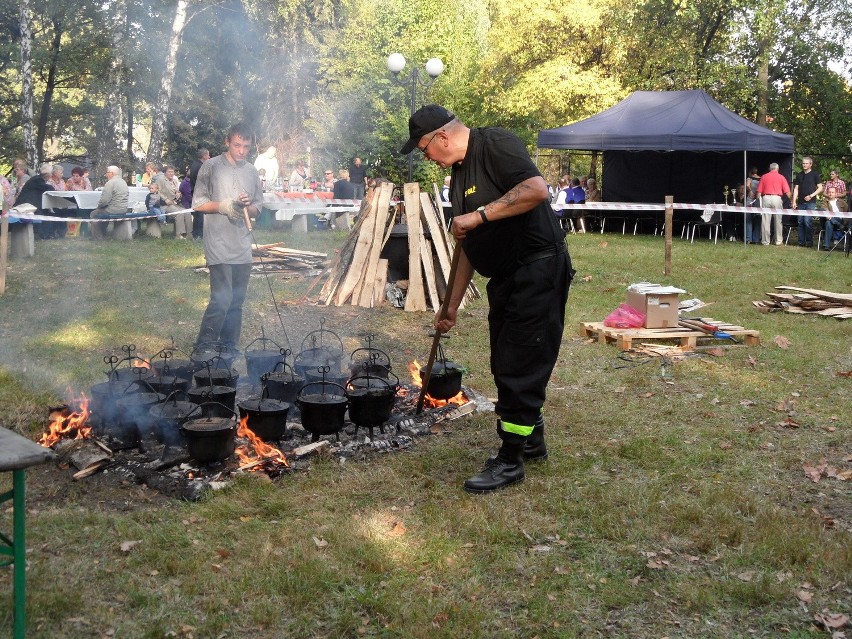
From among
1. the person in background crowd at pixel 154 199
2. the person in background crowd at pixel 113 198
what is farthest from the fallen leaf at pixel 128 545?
the person in background crowd at pixel 154 199

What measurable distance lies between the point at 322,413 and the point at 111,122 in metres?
29.4

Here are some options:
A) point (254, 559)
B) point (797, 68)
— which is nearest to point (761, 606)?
point (254, 559)

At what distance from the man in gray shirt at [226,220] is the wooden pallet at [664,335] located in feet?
13.5

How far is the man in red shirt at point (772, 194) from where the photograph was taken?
19.0 metres

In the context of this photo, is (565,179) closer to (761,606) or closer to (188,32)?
(188,32)

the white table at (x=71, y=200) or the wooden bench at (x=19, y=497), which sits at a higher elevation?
the white table at (x=71, y=200)

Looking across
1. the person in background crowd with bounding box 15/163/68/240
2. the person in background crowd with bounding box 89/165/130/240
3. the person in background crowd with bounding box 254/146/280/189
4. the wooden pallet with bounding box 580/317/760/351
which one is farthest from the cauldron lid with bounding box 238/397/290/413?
the person in background crowd with bounding box 254/146/280/189

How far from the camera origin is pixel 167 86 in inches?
900

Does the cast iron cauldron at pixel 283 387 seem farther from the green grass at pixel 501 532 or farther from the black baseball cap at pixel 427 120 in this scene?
the black baseball cap at pixel 427 120

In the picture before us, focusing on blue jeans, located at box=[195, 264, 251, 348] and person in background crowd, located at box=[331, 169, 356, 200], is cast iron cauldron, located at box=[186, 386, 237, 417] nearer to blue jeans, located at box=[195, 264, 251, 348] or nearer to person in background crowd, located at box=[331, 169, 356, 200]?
blue jeans, located at box=[195, 264, 251, 348]

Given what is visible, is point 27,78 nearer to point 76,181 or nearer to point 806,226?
point 76,181

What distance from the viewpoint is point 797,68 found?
2650cm

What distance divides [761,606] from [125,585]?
114 inches

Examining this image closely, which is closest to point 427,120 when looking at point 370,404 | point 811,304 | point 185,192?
point 370,404
